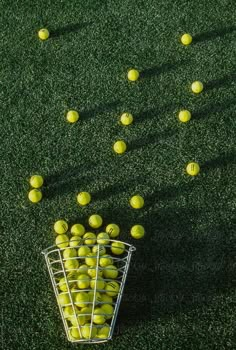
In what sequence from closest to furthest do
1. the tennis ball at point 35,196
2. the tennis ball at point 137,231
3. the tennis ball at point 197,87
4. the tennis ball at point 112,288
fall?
the tennis ball at point 112,288 < the tennis ball at point 137,231 < the tennis ball at point 35,196 < the tennis ball at point 197,87

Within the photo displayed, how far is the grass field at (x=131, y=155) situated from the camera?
254cm

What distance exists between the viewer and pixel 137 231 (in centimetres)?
265

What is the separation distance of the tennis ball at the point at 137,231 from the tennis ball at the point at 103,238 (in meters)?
0.16

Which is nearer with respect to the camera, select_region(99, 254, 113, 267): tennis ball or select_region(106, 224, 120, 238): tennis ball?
select_region(99, 254, 113, 267): tennis ball

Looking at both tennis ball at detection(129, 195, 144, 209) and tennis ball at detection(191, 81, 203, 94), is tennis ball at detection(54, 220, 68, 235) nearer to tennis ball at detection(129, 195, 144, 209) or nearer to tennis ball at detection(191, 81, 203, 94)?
tennis ball at detection(129, 195, 144, 209)

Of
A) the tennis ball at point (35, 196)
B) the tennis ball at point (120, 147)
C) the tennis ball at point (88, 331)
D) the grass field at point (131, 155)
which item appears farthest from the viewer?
the tennis ball at point (120, 147)

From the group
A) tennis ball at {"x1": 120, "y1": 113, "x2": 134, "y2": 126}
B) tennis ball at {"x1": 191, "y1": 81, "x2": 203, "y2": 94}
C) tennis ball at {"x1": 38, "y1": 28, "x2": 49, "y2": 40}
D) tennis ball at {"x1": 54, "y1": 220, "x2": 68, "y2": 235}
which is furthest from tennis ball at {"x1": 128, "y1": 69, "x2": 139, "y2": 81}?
tennis ball at {"x1": 54, "y1": 220, "x2": 68, "y2": 235}

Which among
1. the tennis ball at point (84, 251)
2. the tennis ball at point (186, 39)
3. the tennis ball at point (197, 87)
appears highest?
the tennis ball at point (186, 39)

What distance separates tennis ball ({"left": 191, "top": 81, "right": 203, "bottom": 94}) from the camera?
9.88 ft

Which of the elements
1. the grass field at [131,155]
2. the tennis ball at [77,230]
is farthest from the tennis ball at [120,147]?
the tennis ball at [77,230]

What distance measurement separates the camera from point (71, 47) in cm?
325

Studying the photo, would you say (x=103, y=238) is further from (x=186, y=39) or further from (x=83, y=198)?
(x=186, y=39)

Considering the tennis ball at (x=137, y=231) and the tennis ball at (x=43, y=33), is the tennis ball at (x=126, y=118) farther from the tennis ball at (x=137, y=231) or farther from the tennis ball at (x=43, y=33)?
the tennis ball at (x=43, y=33)

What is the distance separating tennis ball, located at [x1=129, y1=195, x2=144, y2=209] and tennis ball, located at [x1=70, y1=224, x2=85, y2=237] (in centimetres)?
36
